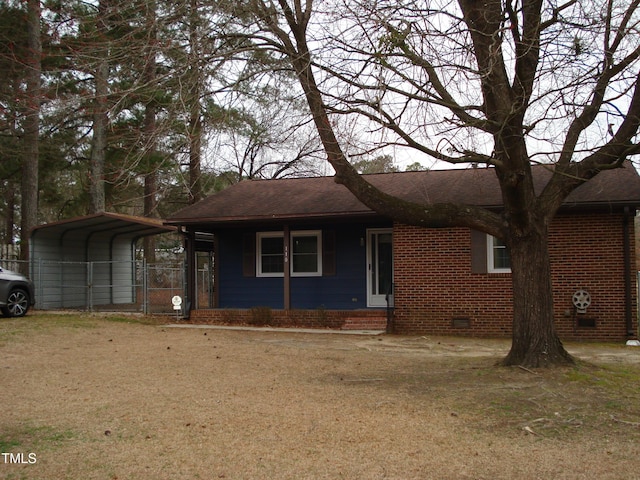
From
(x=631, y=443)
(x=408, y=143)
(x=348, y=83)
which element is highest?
(x=348, y=83)

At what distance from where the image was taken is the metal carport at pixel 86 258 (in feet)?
59.5

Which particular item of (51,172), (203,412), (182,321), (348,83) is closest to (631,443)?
(203,412)

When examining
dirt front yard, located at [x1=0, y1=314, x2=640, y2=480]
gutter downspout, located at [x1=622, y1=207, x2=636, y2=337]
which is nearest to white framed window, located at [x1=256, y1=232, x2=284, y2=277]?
dirt front yard, located at [x1=0, y1=314, x2=640, y2=480]

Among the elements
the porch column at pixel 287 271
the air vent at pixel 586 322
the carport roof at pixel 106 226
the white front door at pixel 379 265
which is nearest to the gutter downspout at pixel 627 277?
the air vent at pixel 586 322

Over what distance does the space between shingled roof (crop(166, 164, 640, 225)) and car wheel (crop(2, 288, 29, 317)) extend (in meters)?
3.96

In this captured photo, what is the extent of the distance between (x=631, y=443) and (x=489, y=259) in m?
8.99

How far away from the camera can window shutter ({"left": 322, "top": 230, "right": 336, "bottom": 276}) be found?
16.8 metres

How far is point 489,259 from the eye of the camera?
572 inches

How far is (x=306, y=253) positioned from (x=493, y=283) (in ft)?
16.5

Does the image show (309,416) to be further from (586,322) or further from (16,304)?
(16,304)

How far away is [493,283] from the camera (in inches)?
568

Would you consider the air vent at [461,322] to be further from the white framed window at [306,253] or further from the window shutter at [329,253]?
the white framed window at [306,253]

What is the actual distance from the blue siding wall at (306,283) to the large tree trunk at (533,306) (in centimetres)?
799

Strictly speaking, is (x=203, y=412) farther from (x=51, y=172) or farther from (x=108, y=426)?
(x=51, y=172)
